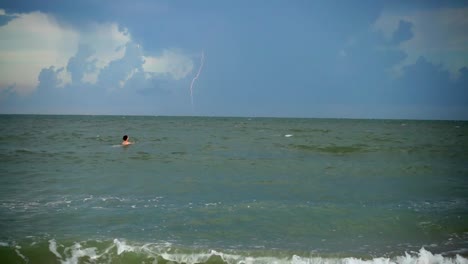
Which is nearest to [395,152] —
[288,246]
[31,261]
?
[288,246]

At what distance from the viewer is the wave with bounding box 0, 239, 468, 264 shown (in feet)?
23.5

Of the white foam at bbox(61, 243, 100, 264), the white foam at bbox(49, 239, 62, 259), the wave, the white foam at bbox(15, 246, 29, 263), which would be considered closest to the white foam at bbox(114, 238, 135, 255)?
the wave

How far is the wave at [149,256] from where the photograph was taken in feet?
23.5

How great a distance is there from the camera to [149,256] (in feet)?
24.4

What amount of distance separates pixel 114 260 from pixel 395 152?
20534mm

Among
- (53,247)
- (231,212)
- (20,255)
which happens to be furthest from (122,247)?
(231,212)

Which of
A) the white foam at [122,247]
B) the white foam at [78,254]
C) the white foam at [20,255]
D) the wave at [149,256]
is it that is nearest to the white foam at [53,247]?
the wave at [149,256]

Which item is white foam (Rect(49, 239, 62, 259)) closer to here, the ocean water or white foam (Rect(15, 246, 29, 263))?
the ocean water

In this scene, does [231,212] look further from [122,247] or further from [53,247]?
[53,247]

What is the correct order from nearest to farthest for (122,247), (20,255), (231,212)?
(20,255) < (122,247) < (231,212)

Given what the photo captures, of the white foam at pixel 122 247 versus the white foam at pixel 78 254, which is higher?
the white foam at pixel 122 247

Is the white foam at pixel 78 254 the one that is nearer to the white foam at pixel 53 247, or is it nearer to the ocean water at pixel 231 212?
the ocean water at pixel 231 212

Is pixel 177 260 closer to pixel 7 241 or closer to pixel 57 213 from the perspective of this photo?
pixel 7 241

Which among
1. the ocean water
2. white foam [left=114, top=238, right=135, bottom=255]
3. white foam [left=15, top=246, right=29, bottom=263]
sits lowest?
white foam [left=15, top=246, right=29, bottom=263]
